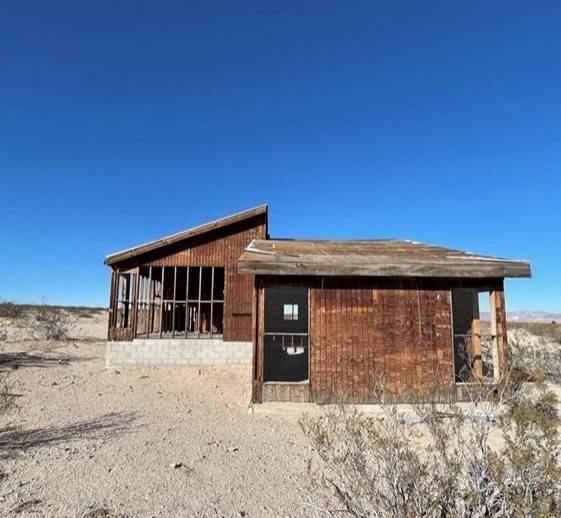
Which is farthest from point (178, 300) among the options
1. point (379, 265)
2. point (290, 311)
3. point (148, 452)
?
point (148, 452)

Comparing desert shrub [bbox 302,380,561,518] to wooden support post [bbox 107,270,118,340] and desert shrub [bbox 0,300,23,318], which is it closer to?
wooden support post [bbox 107,270,118,340]

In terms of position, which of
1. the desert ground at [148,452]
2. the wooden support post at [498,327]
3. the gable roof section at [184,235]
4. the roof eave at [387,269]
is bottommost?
the desert ground at [148,452]

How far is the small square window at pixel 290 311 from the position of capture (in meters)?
20.4

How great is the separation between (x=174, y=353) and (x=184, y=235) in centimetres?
420

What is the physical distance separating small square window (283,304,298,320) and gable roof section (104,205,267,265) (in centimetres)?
671

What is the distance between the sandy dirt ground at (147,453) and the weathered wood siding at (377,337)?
1540 millimetres

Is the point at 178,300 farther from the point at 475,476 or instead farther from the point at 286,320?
the point at 475,476

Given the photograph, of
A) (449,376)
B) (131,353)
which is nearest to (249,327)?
(131,353)

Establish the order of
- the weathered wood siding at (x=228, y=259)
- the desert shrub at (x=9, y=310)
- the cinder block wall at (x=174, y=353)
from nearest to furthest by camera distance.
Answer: the cinder block wall at (x=174, y=353)
the weathered wood siding at (x=228, y=259)
the desert shrub at (x=9, y=310)

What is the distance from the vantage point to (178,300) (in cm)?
1756

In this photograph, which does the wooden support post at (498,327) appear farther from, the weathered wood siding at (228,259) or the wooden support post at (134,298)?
the wooden support post at (134,298)

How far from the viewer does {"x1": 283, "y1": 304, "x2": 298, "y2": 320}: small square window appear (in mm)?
20438

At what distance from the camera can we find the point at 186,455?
613 centimetres

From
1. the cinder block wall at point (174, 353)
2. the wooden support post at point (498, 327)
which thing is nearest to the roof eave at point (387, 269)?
the wooden support post at point (498, 327)
